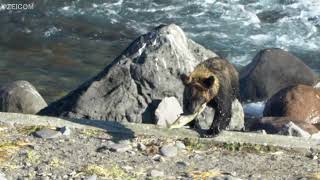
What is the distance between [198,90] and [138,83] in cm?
238

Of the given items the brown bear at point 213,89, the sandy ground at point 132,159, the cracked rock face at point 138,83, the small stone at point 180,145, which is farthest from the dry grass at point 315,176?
the cracked rock face at point 138,83

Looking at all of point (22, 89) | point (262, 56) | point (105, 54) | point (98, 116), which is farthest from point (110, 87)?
point (105, 54)

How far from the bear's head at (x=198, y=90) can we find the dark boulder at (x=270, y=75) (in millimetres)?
5385

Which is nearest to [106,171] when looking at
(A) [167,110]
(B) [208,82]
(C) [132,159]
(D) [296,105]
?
(C) [132,159]

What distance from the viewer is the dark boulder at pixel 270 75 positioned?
1127 centimetres

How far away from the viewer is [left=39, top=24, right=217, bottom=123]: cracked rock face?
8.04m

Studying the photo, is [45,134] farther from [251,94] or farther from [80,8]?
[80,8]

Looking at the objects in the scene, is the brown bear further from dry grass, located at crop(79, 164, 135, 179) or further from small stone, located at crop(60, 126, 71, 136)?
small stone, located at crop(60, 126, 71, 136)

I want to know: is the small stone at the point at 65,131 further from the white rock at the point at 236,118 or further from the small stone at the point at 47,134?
the white rock at the point at 236,118

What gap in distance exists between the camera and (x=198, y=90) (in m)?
5.86

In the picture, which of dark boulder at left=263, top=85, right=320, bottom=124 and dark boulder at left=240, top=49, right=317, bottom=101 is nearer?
dark boulder at left=263, top=85, right=320, bottom=124

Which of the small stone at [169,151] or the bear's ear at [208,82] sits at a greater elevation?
the bear's ear at [208,82]

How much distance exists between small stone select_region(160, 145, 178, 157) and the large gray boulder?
12.5 feet

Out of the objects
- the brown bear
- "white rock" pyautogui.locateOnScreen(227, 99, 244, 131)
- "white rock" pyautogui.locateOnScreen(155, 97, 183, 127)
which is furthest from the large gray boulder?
the brown bear
